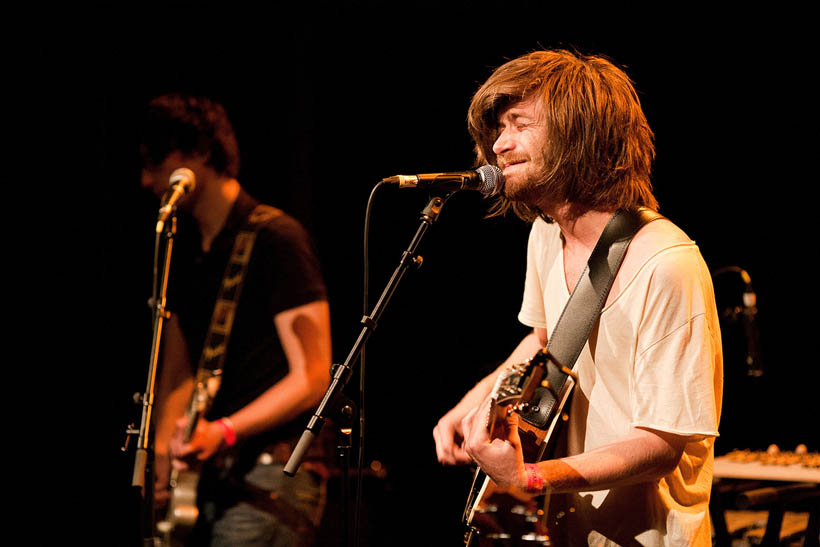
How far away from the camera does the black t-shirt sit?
2.66 meters

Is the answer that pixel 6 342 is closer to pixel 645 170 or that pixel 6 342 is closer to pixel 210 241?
pixel 210 241

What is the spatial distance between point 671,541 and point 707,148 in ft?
9.98

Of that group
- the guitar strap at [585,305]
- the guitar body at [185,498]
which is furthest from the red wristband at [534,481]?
the guitar body at [185,498]

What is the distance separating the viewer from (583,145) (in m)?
2.18

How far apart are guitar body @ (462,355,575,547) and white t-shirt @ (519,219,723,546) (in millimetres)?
90

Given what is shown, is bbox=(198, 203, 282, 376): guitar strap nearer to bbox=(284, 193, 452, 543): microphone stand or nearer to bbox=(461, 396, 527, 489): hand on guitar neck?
bbox=(284, 193, 452, 543): microphone stand

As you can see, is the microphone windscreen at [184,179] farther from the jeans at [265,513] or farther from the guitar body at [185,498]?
the jeans at [265,513]

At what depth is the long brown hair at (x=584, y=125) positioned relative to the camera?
2184mm

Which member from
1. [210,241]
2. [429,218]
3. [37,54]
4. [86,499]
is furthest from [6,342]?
[429,218]

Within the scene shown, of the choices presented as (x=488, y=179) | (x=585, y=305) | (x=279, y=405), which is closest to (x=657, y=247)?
(x=585, y=305)

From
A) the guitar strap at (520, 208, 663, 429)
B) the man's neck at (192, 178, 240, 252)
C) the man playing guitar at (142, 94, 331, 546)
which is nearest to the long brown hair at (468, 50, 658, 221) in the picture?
the guitar strap at (520, 208, 663, 429)

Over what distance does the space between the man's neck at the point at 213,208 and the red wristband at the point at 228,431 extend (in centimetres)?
71

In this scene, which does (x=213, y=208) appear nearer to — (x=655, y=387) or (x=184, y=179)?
(x=184, y=179)

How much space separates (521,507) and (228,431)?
101 cm
